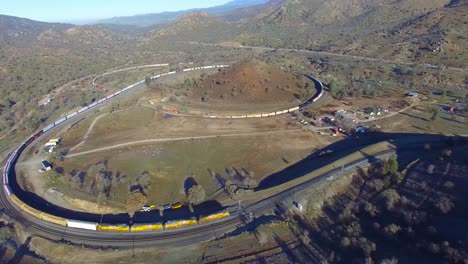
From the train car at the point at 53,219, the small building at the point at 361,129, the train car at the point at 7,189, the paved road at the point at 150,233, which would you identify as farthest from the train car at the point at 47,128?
the small building at the point at 361,129

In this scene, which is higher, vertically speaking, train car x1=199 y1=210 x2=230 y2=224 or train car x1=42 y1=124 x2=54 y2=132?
train car x1=199 y1=210 x2=230 y2=224

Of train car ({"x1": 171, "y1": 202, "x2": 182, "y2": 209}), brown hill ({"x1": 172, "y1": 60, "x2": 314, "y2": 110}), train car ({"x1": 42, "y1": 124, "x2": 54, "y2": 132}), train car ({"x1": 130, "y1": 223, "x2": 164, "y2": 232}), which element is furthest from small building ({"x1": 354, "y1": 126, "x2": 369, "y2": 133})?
train car ({"x1": 42, "y1": 124, "x2": 54, "y2": 132})

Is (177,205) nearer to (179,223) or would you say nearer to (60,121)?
(179,223)

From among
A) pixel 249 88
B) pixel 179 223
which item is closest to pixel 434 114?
pixel 249 88

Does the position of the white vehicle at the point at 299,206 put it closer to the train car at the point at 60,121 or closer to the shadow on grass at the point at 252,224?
the shadow on grass at the point at 252,224

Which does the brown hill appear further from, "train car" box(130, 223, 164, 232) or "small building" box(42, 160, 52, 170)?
"train car" box(130, 223, 164, 232)

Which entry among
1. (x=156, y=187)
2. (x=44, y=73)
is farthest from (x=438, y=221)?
(x=44, y=73)

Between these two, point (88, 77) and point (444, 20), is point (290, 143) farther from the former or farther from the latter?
point (444, 20)
